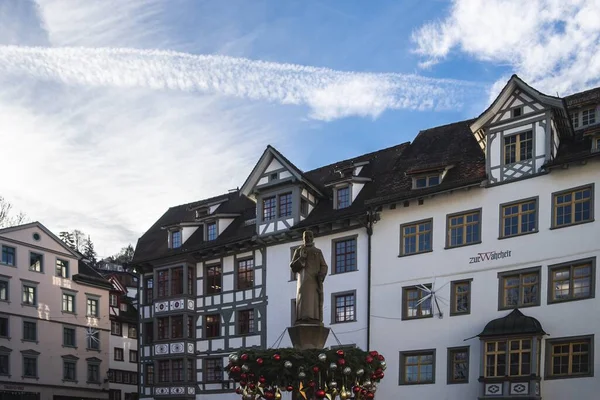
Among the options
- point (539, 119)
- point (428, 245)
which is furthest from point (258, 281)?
point (539, 119)

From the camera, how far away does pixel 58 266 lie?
61125 millimetres

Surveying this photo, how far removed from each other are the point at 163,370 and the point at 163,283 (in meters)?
5.20

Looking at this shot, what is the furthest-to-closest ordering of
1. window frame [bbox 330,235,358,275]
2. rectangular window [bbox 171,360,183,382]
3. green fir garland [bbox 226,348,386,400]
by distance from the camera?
rectangular window [bbox 171,360,183,382] < window frame [bbox 330,235,358,275] < green fir garland [bbox 226,348,386,400]

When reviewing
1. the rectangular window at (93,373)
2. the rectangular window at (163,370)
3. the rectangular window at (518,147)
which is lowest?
the rectangular window at (93,373)

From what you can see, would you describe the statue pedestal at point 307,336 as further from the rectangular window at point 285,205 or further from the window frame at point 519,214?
the rectangular window at point 285,205

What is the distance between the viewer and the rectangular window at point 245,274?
147 feet

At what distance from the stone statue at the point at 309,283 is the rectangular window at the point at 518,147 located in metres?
16.5

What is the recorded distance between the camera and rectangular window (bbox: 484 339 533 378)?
32531mm

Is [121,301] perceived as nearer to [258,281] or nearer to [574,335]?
[258,281]

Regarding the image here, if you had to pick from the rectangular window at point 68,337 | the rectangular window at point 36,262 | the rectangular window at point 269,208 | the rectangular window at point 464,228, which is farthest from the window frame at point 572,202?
the rectangular window at point 68,337

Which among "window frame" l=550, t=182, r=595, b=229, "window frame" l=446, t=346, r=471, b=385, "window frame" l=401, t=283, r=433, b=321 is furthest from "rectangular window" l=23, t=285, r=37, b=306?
"window frame" l=550, t=182, r=595, b=229

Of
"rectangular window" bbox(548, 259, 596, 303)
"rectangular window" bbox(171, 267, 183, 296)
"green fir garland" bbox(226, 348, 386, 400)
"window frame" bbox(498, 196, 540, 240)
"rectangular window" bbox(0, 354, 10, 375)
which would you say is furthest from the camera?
"rectangular window" bbox(0, 354, 10, 375)

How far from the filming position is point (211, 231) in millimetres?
48406

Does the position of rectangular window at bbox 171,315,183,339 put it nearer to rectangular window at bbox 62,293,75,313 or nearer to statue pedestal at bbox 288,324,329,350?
rectangular window at bbox 62,293,75,313
